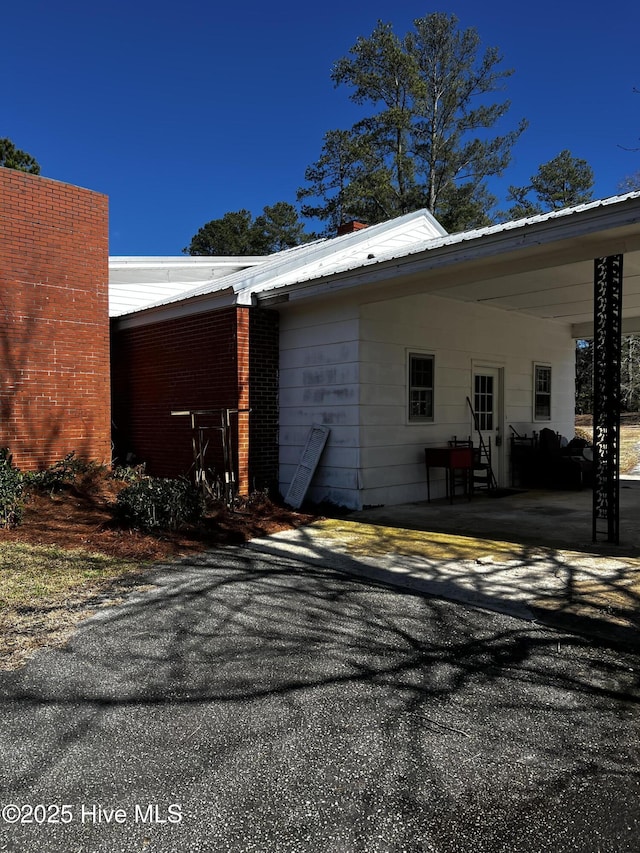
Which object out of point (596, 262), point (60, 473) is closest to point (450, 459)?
point (596, 262)

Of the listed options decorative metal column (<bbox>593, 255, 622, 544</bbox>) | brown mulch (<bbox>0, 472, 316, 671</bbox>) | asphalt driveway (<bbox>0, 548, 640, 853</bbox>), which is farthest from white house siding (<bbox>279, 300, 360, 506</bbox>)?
asphalt driveway (<bbox>0, 548, 640, 853</bbox>)

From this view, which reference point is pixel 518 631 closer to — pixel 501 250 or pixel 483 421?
pixel 501 250

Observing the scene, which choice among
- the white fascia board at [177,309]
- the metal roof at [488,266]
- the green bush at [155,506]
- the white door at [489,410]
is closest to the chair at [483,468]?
the white door at [489,410]

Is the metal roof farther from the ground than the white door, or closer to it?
farther from the ground

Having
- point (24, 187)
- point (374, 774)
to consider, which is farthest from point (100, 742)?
point (24, 187)

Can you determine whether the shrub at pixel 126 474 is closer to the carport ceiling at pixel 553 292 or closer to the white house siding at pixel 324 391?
the white house siding at pixel 324 391

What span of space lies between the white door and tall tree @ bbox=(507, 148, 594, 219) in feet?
66.2

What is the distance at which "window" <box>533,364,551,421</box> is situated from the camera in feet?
41.1

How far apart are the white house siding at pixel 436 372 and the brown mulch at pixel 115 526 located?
1.65 m

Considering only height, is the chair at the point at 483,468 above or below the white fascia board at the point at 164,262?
below

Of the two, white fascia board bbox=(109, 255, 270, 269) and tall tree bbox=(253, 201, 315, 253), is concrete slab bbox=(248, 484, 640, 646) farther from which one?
tall tree bbox=(253, 201, 315, 253)

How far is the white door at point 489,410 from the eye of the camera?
36.2ft

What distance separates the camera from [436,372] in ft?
33.0

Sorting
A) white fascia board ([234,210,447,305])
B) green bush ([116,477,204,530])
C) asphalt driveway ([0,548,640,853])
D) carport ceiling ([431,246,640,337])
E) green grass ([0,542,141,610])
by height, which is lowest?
asphalt driveway ([0,548,640,853])
